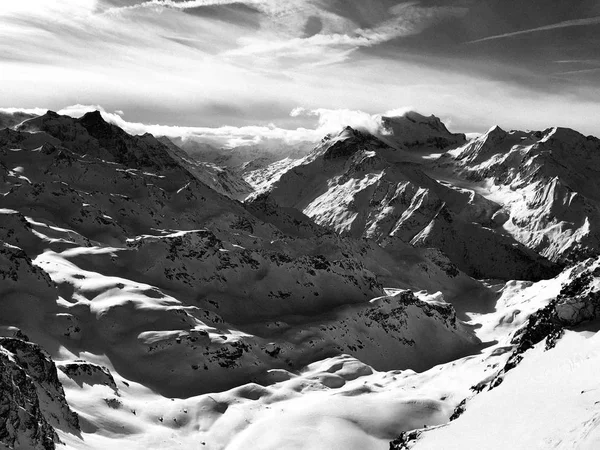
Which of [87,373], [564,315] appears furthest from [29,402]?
[564,315]

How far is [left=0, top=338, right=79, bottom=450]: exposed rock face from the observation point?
2707 inches

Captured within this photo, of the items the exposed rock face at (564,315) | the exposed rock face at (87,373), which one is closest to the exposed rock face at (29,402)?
the exposed rock face at (87,373)

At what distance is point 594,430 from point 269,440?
8521cm

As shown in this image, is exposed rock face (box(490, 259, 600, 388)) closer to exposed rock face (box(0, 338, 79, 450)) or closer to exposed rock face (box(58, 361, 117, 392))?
exposed rock face (box(0, 338, 79, 450))

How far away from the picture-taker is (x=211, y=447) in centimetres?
11812

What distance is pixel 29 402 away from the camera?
75562 mm

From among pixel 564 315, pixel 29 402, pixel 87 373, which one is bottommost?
pixel 87 373

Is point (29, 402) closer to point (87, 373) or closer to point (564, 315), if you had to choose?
point (87, 373)

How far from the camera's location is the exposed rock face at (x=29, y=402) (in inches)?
2707

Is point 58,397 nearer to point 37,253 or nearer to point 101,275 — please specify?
point 101,275

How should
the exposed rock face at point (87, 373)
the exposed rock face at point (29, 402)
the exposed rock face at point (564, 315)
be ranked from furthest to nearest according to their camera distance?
1. the exposed rock face at point (87, 373)
2. the exposed rock face at point (29, 402)
3. the exposed rock face at point (564, 315)

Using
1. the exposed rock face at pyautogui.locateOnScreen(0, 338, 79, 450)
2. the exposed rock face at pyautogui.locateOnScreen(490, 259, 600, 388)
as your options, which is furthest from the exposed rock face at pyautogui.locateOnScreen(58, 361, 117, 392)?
the exposed rock face at pyautogui.locateOnScreen(490, 259, 600, 388)

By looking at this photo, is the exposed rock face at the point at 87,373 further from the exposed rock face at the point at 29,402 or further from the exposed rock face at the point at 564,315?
the exposed rock face at the point at 564,315

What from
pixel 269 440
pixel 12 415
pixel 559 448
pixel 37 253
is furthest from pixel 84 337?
pixel 559 448
